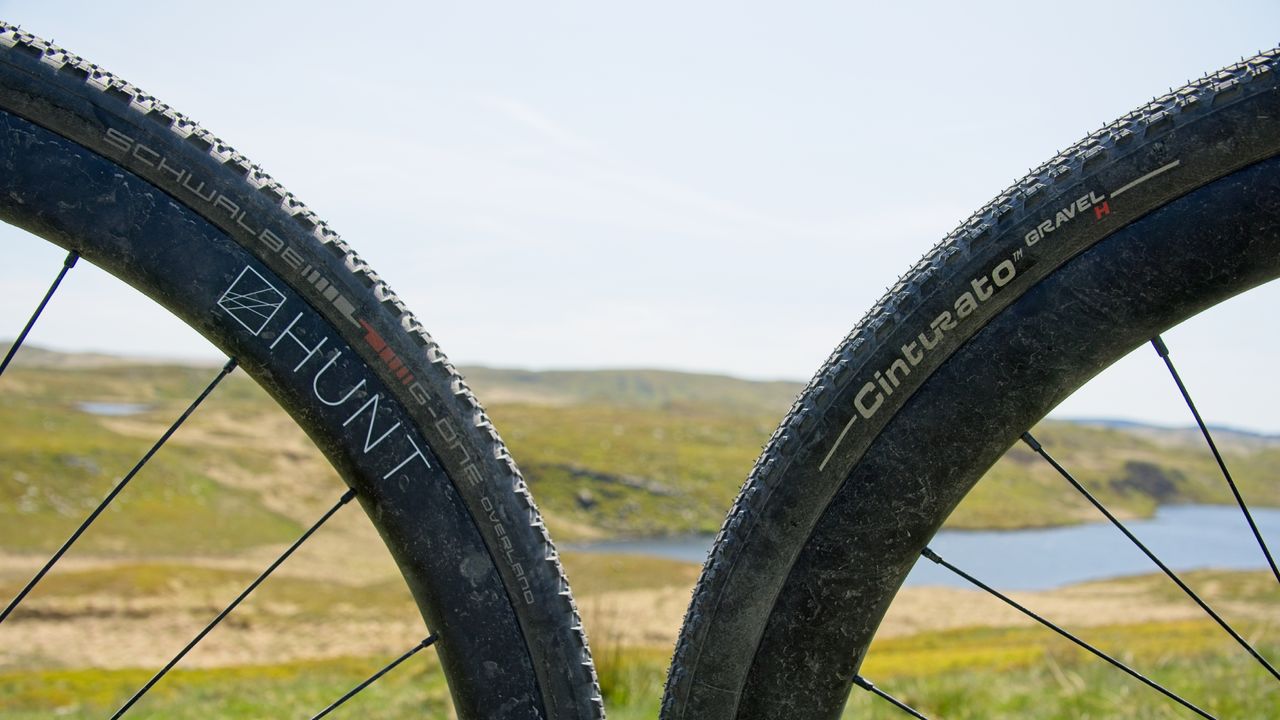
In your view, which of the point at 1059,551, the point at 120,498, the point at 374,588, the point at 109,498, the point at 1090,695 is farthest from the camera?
the point at 1059,551

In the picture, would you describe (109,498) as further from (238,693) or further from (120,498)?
(120,498)

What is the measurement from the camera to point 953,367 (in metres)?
1.86

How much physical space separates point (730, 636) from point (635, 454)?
10035cm

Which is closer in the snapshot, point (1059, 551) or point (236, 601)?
point (236, 601)

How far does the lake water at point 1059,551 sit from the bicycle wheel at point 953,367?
55.8 m

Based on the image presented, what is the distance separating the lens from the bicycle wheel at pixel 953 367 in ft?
5.72

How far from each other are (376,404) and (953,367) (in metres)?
1.18

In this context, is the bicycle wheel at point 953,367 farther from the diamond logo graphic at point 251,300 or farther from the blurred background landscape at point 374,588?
the blurred background landscape at point 374,588

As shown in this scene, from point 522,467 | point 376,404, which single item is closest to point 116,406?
point 522,467

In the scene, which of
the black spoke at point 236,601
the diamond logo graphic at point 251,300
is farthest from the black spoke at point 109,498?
the black spoke at point 236,601

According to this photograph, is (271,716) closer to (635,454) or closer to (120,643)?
(120,643)

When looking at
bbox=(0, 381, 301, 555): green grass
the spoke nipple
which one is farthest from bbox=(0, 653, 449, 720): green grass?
bbox=(0, 381, 301, 555): green grass

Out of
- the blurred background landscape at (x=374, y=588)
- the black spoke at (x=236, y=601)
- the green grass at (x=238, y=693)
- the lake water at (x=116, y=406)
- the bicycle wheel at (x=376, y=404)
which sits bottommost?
the black spoke at (x=236, y=601)

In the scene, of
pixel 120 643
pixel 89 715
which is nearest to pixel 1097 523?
pixel 120 643
